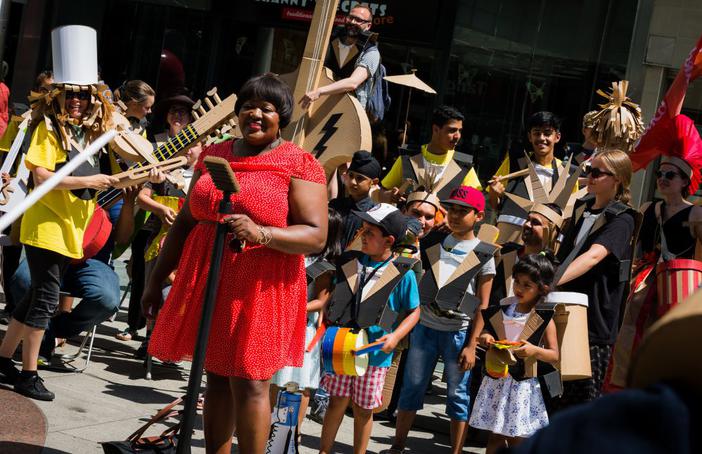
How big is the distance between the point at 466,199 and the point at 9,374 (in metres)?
2.89

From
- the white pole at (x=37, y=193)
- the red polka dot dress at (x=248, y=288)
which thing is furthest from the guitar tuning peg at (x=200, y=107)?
the white pole at (x=37, y=193)

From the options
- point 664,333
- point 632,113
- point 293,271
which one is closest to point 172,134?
point 632,113

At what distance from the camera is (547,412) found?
574 centimetres

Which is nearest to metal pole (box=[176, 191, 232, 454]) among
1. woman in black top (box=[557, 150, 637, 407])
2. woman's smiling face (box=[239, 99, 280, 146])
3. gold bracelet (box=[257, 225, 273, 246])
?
gold bracelet (box=[257, 225, 273, 246])

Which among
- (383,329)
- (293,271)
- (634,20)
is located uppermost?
(634,20)

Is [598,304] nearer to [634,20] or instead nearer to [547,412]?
[547,412]

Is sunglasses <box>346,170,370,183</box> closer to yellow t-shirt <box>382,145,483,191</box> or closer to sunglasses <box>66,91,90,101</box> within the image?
yellow t-shirt <box>382,145,483,191</box>

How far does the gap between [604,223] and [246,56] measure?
9.12 m

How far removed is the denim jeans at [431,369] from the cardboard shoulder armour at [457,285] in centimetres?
16

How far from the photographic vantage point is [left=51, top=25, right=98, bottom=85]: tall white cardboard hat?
5.05 metres

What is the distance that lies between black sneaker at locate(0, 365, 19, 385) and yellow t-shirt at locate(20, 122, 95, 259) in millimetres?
741

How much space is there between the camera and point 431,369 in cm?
626

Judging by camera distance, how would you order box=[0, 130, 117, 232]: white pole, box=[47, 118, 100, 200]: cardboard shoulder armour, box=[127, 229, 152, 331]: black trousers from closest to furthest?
box=[0, 130, 117, 232]: white pole → box=[47, 118, 100, 200]: cardboard shoulder armour → box=[127, 229, 152, 331]: black trousers

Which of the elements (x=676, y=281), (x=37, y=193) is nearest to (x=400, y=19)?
(x=676, y=281)
